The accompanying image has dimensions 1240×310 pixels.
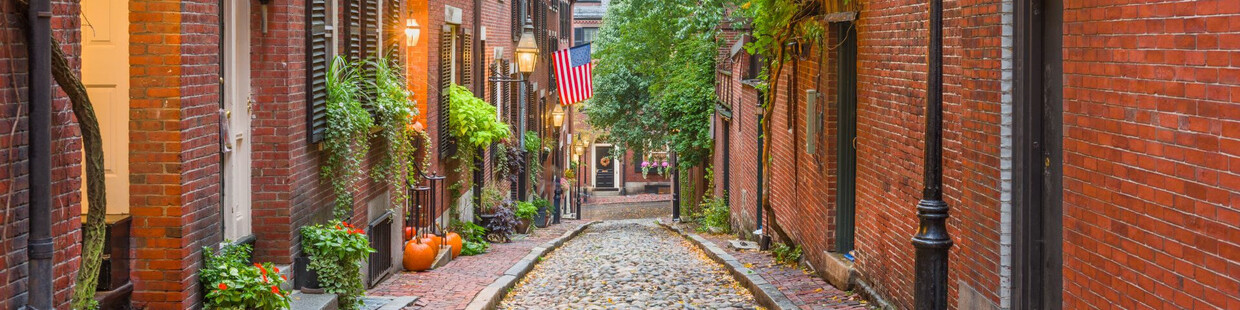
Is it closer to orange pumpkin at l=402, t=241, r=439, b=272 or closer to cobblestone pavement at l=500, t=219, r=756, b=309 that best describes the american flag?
cobblestone pavement at l=500, t=219, r=756, b=309

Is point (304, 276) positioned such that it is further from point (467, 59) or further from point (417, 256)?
point (467, 59)

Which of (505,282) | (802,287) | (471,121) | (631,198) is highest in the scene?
(471,121)

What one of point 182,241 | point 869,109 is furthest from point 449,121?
point 182,241

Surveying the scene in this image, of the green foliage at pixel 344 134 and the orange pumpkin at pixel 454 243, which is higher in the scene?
the green foliage at pixel 344 134

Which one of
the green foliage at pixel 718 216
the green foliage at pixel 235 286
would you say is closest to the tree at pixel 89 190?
the green foliage at pixel 235 286

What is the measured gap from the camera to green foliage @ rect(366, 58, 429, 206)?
11328 millimetres

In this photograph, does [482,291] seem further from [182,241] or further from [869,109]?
[182,241]

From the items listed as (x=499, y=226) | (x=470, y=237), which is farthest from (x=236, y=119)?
(x=499, y=226)

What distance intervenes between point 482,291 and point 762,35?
14.2 ft

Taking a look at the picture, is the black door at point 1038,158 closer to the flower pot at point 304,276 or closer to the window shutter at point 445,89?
the flower pot at point 304,276

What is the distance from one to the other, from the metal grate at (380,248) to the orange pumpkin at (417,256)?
638 millimetres

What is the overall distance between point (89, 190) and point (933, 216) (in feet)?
12.7

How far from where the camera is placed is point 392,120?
38.5 feet

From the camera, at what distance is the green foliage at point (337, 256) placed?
30.3 ft
